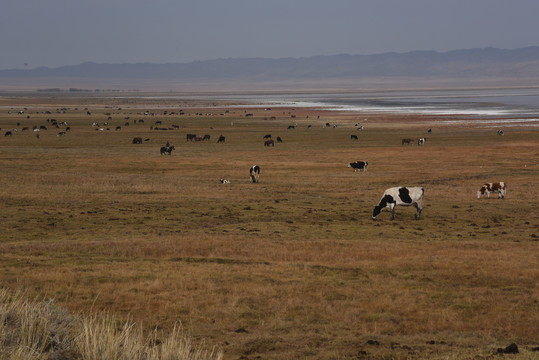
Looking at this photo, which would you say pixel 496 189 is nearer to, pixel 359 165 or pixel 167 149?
pixel 359 165

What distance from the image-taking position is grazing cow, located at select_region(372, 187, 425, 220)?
29500 mm

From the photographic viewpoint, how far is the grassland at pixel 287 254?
44.1ft

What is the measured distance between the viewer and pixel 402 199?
1170 inches

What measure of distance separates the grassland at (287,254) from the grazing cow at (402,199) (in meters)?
0.63

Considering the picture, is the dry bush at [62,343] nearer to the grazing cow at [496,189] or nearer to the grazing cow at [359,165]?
the grazing cow at [496,189]

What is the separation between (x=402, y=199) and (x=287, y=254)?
32.9 feet

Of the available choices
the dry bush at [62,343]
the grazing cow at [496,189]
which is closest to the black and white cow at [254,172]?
the grazing cow at [496,189]

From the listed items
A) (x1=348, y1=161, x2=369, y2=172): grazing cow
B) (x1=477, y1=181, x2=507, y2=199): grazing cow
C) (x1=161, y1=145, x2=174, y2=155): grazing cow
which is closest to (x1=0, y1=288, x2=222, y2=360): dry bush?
(x1=477, y1=181, x2=507, y2=199): grazing cow

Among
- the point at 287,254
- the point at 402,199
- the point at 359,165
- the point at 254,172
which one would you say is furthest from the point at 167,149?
the point at 287,254

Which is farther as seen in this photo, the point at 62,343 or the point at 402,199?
the point at 402,199

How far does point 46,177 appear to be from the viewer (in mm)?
42812

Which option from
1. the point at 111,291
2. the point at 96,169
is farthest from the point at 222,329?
the point at 96,169

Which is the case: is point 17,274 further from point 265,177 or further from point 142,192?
point 265,177

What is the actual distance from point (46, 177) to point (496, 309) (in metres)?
34.0
